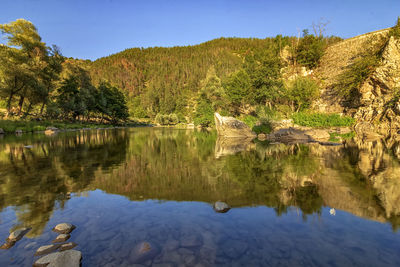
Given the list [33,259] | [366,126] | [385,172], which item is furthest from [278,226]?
A: [366,126]

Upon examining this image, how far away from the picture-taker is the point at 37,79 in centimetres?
4109

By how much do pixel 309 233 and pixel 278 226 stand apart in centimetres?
64

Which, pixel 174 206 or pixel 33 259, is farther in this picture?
pixel 174 206

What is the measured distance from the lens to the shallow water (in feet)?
12.3

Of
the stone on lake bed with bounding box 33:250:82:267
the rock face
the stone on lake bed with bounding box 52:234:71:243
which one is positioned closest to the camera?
the stone on lake bed with bounding box 33:250:82:267

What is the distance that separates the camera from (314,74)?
49000 mm

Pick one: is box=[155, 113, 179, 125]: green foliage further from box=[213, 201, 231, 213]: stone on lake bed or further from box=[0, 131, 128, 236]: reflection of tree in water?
box=[213, 201, 231, 213]: stone on lake bed

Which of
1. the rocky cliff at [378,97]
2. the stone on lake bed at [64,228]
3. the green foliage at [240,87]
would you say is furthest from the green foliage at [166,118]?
the stone on lake bed at [64,228]

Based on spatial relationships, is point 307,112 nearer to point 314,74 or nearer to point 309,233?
point 314,74

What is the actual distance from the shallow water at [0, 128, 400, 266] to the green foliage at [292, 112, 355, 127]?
25.1 meters

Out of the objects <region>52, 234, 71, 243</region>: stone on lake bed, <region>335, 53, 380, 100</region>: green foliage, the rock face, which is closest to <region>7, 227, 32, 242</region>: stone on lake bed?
<region>52, 234, 71, 243</region>: stone on lake bed

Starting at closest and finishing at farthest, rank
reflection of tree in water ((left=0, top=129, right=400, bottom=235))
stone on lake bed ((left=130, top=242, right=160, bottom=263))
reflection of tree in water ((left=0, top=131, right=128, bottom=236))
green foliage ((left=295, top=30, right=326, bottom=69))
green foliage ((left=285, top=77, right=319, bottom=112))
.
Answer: stone on lake bed ((left=130, top=242, right=160, bottom=263)) < reflection of tree in water ((left=0, top=131, right=128, bottom=236)) < reflection of tree in water ((left=0, top=129, right=400, bottom=235)) < green foliage ((left=285, top=77, right=319, bottom=112)) < green foliage ((left=295, top=30, right=326, bottom=69))

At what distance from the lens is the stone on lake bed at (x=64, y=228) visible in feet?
14.7

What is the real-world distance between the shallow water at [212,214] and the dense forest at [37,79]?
3847 centimetres
